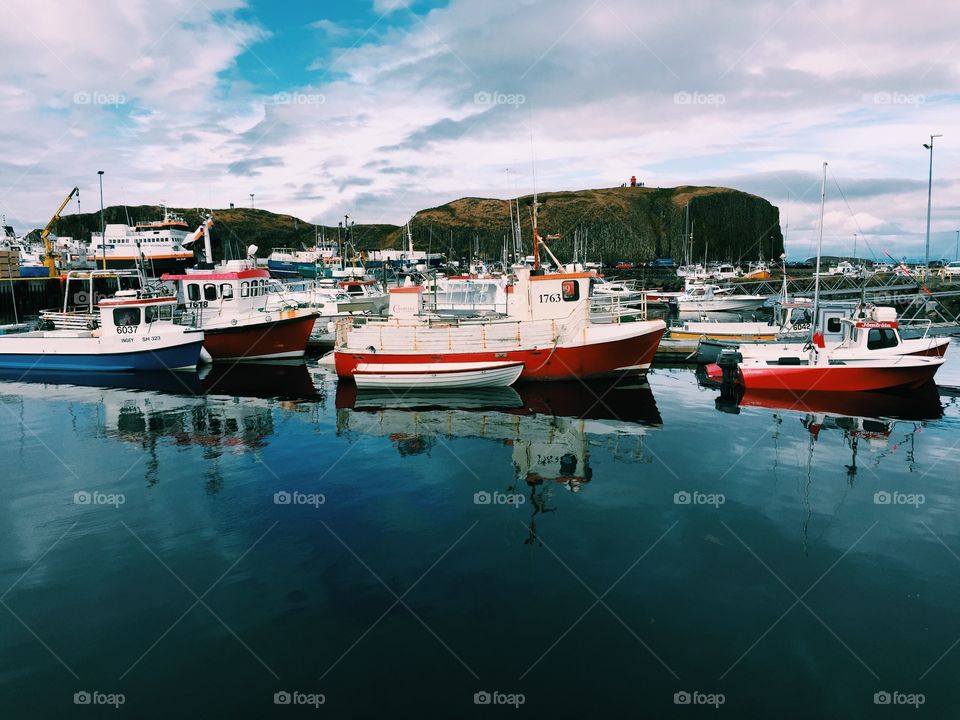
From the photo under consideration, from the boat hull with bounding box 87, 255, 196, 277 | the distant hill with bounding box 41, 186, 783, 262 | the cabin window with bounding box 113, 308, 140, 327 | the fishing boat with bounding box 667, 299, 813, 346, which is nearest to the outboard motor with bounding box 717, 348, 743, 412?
the fishing boat with bounding box 667, 299, 813, 346

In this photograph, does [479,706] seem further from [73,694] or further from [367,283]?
[367,283]

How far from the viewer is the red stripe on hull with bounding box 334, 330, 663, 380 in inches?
972

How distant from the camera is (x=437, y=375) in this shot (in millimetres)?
23828

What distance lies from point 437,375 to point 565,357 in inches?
229

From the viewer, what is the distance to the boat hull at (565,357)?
971 inches

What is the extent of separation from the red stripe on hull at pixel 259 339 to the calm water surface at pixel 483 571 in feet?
43.5

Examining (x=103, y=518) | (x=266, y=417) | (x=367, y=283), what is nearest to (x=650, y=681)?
(x=103, y=518)

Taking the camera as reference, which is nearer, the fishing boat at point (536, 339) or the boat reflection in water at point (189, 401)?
the boat reflection in water at point (189, 401)

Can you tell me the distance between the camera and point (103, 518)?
12180 millimetres

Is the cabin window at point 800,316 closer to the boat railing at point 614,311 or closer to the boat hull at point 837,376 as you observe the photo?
the boat railing at point 614,311

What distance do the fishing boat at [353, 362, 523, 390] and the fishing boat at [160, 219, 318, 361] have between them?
31.1 ft

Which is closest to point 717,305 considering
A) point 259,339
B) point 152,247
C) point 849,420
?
point 849,420

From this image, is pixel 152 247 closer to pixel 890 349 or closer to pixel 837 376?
pixel 837 376

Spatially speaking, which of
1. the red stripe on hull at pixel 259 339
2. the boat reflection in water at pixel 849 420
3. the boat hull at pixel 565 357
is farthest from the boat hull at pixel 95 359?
the boat reflection in water at pixel 849 420
